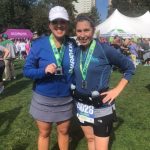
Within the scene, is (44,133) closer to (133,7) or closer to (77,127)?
(77,127)

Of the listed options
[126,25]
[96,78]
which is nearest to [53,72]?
[96,78]

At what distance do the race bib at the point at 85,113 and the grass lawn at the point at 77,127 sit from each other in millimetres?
1819

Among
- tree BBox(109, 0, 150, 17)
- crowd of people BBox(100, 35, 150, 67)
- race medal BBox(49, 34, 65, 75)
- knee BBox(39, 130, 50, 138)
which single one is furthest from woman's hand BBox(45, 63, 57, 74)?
tree BBox(109, 0, 150, 17)

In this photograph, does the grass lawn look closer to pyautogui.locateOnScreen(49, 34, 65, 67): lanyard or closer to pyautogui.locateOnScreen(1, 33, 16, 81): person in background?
pyautogui.locateOnScreen(49, 34, 65, 67): lanyard

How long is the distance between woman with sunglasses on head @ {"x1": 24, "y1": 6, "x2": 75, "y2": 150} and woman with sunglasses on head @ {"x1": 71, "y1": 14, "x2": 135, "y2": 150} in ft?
0.58

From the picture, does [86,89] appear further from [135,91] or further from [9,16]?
[9,16]

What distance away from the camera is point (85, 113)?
166 inches

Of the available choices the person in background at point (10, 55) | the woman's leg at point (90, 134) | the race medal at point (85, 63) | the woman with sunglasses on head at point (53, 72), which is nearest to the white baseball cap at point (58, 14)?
the woman with sunglasses on head at point (53, 72)

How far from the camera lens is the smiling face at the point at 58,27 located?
Result: 4219mm

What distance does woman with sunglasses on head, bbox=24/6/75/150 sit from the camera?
4.22 meters

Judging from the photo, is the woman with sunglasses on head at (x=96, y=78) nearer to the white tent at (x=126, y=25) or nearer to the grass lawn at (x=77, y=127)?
the grass lawn at (x=77, y=127)

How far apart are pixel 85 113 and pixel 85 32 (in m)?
0.84

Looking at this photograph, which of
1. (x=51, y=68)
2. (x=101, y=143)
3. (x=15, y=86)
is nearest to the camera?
(x=51, y=68)

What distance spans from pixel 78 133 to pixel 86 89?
107 inches
